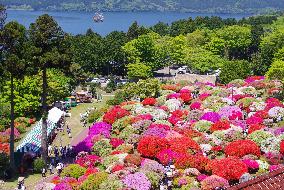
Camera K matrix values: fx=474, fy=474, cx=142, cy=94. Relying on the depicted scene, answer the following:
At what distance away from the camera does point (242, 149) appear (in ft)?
119

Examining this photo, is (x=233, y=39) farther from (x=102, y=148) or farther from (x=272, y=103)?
(x=102, y=148)

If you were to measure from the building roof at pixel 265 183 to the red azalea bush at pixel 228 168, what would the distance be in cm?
2314

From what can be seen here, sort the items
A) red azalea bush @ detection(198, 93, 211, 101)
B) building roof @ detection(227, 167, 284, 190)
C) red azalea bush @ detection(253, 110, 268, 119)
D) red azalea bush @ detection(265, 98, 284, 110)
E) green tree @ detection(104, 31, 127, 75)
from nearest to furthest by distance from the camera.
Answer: building roof @ detection(227, 167, 284, 190) < red azalea bush @ detection(253, 110, 268, 119) < red azalea bush @ detection(265, 98, 284, 110) < red azalea bush @ detection(198, 93, 211, 101) < green tree @ detection(104, 31, 127, 75)

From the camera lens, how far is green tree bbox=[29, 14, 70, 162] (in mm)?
38094

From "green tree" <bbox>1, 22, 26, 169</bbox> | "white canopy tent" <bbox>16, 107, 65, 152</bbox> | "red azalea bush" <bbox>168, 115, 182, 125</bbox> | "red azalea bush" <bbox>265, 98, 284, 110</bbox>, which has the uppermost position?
"green tree" <bbox>1, 22, 26, 169</bbox>

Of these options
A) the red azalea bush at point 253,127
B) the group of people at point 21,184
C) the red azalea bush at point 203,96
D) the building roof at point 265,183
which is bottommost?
the group of people at point 21,184

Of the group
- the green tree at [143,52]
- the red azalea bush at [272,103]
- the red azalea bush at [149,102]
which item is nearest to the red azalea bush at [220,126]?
the red azalea bush at [272,103]

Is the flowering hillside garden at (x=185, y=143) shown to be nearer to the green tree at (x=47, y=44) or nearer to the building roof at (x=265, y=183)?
the green tree at (x=47, y=44)

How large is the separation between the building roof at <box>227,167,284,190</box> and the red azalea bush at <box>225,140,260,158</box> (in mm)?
27155

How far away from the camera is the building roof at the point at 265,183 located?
895 centimetres

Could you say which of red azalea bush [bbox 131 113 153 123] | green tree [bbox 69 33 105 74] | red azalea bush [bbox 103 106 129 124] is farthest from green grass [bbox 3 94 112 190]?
green tree [bbox 69 33 105 74]

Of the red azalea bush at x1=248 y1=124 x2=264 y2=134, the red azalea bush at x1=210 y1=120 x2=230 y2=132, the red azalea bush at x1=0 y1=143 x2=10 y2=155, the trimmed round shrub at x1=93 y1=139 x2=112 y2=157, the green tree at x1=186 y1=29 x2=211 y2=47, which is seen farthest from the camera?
the green tree at x1=186 y1=29 x2=211 y2=47

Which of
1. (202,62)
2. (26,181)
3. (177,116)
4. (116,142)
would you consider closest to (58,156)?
(116,142)

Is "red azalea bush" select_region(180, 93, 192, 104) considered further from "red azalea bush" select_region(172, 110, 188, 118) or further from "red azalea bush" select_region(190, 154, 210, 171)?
"red azalea bush" select_region(190, 154, 210, 171)
